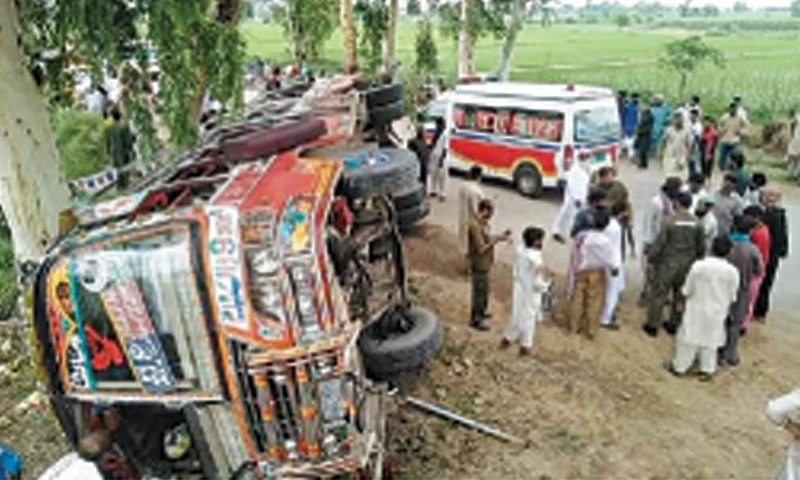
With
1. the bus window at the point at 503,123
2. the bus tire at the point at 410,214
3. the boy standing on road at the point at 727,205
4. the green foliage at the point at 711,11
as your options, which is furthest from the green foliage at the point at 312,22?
the green foliage at the point at 711,11

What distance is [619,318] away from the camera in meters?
8.04

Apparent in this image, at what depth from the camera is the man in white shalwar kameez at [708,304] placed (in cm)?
659

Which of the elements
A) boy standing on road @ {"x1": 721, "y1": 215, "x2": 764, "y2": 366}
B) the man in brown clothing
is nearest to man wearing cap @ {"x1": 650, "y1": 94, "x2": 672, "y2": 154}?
boy standing on road @ {"x1": 721, "y1": 215, "x2": 764, "y2": 366}

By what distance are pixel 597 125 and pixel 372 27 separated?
13.7 feet

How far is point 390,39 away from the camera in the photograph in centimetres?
1312

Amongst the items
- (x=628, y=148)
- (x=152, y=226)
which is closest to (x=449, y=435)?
(x=152, y=226)

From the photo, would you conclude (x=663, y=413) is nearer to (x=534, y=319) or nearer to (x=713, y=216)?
(x=534, y=319)

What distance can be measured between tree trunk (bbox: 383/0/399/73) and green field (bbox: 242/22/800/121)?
8.03 ft

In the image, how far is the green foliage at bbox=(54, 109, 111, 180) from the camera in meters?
12.2

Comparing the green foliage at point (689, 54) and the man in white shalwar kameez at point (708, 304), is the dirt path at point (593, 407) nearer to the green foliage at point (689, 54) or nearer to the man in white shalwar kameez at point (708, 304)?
the man in white shalwar kameez at point (708, 304)

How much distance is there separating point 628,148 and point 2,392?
43.5 ft

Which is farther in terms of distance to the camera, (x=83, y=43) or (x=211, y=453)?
(x=83, y=43)

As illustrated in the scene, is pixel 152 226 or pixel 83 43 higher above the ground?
pixel 83 43

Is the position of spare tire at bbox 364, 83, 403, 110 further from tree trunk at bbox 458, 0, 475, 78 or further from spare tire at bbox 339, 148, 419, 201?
tree trunk at bbox 458, 0, 475, 78
